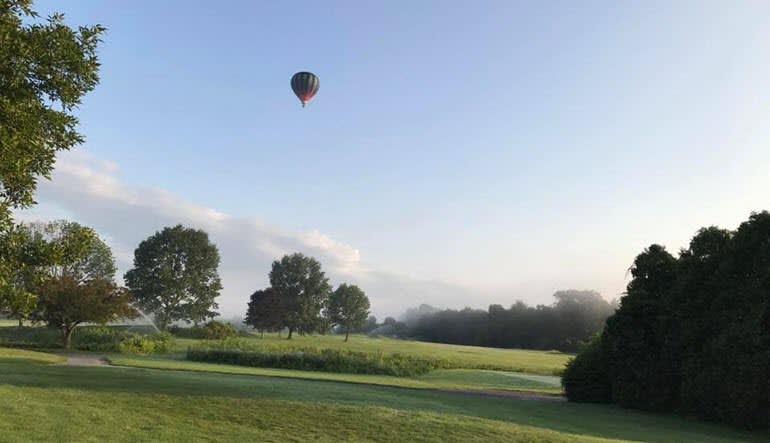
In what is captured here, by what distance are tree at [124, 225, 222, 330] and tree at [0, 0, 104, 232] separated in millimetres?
68861

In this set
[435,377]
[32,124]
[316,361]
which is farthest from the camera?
[316,361]

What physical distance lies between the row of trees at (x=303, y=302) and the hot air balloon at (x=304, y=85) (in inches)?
2100

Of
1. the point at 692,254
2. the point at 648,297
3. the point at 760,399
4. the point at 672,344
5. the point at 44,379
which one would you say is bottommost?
the point at 44,379

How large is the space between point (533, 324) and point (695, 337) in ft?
261

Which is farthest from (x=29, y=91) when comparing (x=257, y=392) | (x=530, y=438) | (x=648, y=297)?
(x=648, y=297)

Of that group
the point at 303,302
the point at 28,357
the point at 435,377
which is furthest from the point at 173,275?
the point at 435,377

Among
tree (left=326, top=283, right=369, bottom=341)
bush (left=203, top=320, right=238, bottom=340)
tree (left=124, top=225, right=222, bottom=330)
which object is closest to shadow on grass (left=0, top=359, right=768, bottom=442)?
bush (left=203, top=320, right=238, bottom=340)

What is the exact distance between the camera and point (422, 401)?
1997cm

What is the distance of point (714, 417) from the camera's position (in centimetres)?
2247

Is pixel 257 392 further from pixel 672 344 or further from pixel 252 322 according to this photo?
pixel 252 322

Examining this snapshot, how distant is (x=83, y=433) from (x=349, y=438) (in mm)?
5770

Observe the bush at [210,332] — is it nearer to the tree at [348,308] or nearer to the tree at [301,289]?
the tree at [301,289]

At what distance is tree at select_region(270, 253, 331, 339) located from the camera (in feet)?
286

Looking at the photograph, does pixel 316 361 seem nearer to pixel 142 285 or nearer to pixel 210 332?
pixel 210 332
